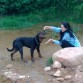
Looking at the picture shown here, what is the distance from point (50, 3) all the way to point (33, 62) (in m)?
7.15

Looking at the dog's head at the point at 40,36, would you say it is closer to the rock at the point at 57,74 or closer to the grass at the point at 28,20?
the rock at the point at 57,74

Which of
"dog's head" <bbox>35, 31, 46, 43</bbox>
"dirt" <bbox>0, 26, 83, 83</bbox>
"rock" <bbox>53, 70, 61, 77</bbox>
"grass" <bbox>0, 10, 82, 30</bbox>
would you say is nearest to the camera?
"rock" <bbox>53, 70, 61, 77</bbox>

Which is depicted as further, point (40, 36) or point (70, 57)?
point (40, 36)

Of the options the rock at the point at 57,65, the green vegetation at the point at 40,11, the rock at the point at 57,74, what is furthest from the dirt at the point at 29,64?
the green vegetation at the point at 40,11

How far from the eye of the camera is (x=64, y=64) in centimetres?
838

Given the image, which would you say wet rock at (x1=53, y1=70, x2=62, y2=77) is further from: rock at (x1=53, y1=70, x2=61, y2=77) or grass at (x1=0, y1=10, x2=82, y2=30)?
Answer: grass at (x1=0, y1=10, x2=82, y2=30)

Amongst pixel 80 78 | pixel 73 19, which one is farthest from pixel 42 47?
pixel 73 19

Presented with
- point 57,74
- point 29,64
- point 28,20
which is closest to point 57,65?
point 57,74

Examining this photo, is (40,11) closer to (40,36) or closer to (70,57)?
(40,36)

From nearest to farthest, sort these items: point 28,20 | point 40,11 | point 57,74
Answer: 1. point 57,74
2. point 28,20
3. point 40,11

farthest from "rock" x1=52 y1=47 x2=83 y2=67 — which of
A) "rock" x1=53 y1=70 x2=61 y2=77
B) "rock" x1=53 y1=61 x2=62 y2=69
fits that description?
"rock" x1=53 y1=70 x2=61 y2=77

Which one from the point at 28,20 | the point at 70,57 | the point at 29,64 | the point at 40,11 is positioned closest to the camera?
the point at 70,57

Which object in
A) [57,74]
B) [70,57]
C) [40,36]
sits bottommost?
[57,74]

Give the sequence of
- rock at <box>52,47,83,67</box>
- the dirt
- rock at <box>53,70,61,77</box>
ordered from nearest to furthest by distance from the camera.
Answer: rock at <box>53,70,61,77</box>
the dirt
rock at <box>52,47,83,67</box>
